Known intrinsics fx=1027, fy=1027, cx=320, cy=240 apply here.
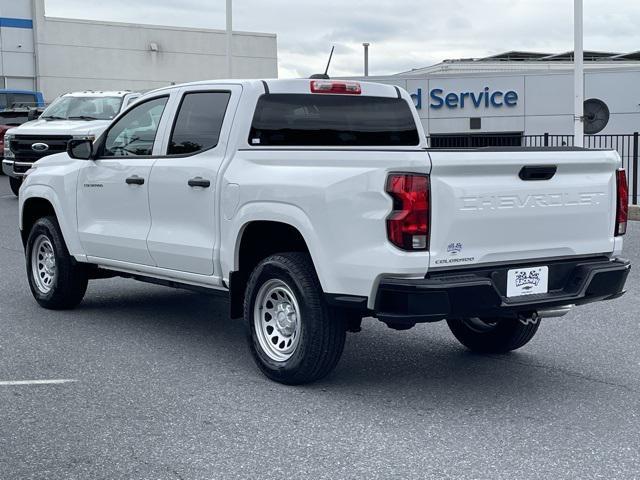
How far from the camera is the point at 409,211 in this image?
550 centimetres

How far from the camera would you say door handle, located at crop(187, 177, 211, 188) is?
268 inches

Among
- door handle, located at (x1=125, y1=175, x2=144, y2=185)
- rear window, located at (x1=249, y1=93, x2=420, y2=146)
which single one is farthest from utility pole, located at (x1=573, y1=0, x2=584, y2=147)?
door handle, located at (x1=125, y1=175, x2=144, y2=185)

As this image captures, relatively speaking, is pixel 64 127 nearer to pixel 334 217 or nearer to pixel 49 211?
pixel 49 211

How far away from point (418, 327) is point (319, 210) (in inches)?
105

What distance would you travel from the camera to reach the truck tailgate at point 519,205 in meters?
5.58

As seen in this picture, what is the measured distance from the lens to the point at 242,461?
16.1 feet

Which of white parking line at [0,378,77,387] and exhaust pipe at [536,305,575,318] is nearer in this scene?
exhaust pipe at [536,305,575,318]

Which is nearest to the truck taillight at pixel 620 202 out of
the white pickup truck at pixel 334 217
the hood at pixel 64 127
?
the white pickup truck at pixel 334 217

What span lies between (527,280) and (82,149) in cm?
392

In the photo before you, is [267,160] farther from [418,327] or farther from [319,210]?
[418,327]

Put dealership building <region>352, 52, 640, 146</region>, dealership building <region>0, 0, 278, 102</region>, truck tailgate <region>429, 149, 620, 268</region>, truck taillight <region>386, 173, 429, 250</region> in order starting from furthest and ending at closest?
dealership building <region>0, 0, 278, 102</region>, dealership building <region>352, 52, 640, 146</region>, truck tailgate <region>429, 149, 620, 268</region>, truck taillight <region>386, 173, 429, 250</region>

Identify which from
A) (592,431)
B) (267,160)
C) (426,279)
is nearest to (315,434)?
(426,279)

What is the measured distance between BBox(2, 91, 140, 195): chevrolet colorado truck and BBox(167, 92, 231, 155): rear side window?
37.1 ft

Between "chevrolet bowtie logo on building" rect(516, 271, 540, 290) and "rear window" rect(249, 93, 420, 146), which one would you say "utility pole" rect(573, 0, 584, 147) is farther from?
"chevrolet bowtie logo on building" rect(516, 271, 540, 290)
